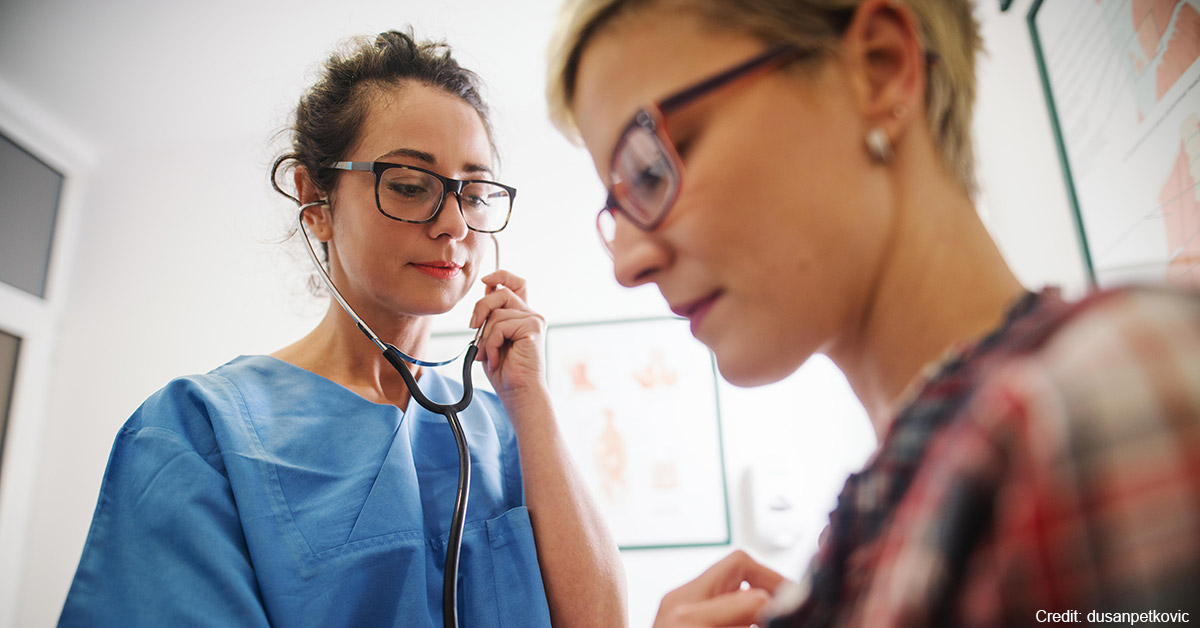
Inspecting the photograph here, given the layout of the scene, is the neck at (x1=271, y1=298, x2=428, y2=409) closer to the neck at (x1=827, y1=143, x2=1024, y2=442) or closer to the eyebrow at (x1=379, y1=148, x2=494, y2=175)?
the eyebrow at (x1=379, y1=148, x2=494, y2=175)

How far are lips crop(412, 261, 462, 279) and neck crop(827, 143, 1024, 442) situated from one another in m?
Answer: 0.66

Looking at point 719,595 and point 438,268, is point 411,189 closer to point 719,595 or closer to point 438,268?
point 438,268

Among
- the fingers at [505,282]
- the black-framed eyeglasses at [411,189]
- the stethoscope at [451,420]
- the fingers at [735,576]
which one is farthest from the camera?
the fingers at [505,282]

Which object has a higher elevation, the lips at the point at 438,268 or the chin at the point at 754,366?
the lips at the point at 438,268

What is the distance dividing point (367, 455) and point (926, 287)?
0.74 metres

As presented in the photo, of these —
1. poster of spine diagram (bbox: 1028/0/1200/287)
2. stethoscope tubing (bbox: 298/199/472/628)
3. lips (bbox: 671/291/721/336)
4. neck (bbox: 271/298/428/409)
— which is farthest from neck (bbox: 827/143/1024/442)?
neck (bbox: 271/298/428/409)

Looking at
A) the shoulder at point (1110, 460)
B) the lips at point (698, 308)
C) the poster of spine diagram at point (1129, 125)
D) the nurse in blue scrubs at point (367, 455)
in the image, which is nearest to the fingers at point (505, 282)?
the nurse in blue scrubs at point (367, 455)

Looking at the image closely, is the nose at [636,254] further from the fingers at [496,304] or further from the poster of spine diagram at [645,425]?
the poster of spine diagram at [645,425]

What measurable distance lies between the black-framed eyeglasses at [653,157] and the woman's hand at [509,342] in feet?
1.94

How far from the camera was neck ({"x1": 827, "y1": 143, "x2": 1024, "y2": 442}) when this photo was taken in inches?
17.2

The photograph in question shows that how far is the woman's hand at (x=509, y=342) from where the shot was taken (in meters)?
1.07

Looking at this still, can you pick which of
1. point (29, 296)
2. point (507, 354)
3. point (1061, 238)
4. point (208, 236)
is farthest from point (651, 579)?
point (29, 296)

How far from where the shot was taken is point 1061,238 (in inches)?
44.8

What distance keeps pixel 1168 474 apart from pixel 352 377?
1.01 m
